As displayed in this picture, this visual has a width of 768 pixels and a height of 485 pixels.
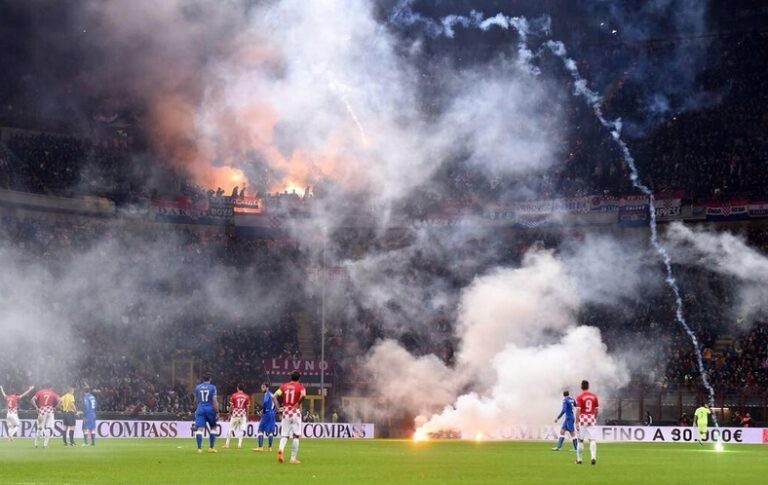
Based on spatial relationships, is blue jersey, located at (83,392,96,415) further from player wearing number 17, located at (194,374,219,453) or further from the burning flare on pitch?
the burning flare on pitch

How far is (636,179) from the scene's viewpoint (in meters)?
67.6

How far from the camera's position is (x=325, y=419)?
211ft

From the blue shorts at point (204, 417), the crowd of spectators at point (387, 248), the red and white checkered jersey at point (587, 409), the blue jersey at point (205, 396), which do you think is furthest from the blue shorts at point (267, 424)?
the crowd of spectators at point (387, 248)

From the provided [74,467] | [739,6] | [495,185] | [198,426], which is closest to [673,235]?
[495,185]

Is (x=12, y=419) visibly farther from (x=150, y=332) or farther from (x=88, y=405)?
(x=150, y=332)

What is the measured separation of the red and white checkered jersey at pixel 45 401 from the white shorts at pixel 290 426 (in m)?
15.6

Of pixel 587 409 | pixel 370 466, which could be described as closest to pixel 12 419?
pixel 370 466

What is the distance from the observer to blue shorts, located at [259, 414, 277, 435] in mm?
41191

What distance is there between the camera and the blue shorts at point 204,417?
126 feet

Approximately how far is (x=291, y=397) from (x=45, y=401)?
16.4 m

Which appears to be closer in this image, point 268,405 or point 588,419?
point 588,419

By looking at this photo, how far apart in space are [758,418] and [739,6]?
2704 cm

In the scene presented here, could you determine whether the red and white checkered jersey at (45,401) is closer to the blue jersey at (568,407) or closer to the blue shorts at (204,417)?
the blue shorts at (204,417)

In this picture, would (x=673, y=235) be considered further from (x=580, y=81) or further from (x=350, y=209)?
(x=350, y=209)
